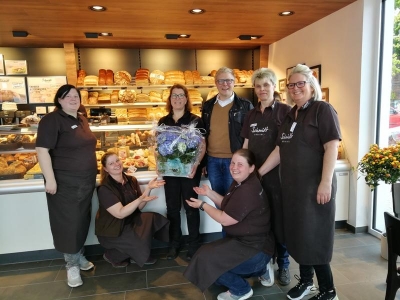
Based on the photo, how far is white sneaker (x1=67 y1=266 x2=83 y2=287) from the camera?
2.47 metres

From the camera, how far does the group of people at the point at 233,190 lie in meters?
1.96

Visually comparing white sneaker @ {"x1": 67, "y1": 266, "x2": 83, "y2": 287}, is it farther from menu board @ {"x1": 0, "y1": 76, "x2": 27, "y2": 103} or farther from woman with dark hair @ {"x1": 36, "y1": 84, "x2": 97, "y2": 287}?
menu board @ {"x1": 0, "y1": 76, "x2": 27, "y2": 103}

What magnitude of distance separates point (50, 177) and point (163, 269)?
122 centimetres

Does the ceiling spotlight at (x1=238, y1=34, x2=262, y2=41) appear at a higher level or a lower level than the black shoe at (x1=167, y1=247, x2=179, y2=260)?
higher

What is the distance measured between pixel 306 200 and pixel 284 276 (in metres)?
0.83

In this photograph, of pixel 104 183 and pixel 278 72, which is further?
pixel 278 72

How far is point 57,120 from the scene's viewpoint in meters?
2.29

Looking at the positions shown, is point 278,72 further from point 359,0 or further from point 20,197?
point 20,197

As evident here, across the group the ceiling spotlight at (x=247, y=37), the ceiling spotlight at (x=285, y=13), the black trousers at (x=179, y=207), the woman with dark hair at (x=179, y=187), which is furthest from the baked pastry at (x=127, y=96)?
the ceiling spotlight at (x=285, y=13)

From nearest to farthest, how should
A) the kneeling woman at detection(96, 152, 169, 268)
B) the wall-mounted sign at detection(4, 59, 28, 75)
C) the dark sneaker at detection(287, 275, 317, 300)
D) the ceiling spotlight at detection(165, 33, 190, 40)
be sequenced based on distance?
the dark sneaker at detection(287, 275, 317, 300), the kneeling woman at detection(96, 152, 169, 268), the ceiling spotlight at detection(165, 33, 190, 40), the wall-mounted sign at detection(4, 59, 28, 75)

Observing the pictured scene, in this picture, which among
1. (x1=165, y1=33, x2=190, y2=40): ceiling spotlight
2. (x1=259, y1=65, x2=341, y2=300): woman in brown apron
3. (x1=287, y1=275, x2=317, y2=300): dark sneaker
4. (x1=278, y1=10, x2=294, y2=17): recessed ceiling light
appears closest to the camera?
(x1=259, y1=65, x2=341, y2=300): woman in brown apron

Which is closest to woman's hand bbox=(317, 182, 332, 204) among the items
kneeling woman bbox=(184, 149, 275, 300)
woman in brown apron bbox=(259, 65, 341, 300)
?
woman in brown apron bbox=(259, 65, 341, 300)

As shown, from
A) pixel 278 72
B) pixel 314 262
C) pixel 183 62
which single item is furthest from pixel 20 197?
pixel 278 72

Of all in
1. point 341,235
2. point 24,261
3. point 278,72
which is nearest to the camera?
point 24,261
